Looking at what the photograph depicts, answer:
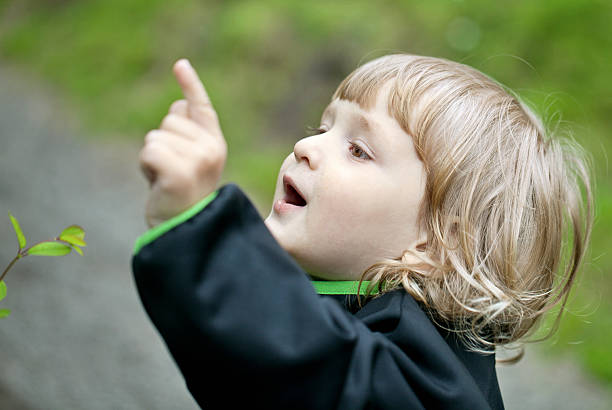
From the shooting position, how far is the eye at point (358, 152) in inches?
53.6

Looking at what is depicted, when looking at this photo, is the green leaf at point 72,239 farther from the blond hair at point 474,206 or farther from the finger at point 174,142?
the blond hair at point 474,206

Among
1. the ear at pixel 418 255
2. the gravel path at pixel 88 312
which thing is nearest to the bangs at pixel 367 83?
the ear at pixel 418 255

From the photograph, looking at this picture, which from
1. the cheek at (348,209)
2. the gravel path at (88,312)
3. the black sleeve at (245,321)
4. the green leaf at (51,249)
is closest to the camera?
the black sleeve at (245,321)

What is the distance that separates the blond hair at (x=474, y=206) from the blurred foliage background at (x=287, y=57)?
2.69m

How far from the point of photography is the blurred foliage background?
461 cm

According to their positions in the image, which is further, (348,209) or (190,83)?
(348,209)

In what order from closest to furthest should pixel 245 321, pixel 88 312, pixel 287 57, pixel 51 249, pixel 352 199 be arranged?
pixel 245 321 → pixel 51 249 → pixel 352 199 → pixel 88 312 → pixel 287 57

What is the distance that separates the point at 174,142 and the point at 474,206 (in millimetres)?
669

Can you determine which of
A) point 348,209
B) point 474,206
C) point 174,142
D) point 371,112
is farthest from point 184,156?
point 474,206

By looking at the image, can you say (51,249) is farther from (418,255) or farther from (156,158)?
(418,255)

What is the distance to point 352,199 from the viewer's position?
1308 mm

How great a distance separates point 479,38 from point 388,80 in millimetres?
3858

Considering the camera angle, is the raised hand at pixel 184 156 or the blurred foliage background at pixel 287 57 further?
the blurred foliage background at pixel 287 57

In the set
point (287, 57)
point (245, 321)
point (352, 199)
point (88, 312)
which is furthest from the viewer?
point (287, 57)
